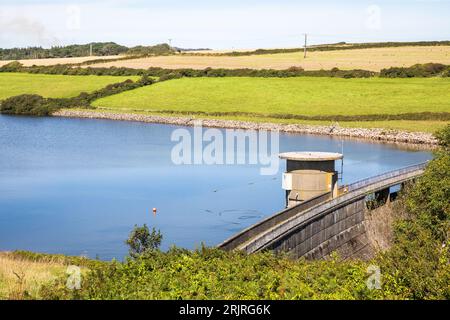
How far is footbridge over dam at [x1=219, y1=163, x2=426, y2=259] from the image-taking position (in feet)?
123

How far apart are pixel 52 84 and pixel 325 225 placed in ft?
437

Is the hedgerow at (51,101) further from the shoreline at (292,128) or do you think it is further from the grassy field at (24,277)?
the grassy field at (24,277)

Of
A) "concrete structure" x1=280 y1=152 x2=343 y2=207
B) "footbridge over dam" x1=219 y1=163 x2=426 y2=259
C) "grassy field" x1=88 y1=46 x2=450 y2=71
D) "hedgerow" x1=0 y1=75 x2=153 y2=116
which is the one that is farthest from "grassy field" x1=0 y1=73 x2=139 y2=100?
"concrete structure" x1=280 y1=152 x2=343 y2=207

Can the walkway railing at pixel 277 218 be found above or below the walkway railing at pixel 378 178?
above

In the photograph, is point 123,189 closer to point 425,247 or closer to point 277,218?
point 277,218

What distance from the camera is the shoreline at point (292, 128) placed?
10856 centimetres

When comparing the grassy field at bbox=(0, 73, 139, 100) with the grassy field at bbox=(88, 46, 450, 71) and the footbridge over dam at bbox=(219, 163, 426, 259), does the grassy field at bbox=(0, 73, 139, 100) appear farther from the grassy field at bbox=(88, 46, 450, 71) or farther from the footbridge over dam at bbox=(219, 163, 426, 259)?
the footbridge over dam at bbox=(219, 163, 426, 259)

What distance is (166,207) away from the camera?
61.3 m

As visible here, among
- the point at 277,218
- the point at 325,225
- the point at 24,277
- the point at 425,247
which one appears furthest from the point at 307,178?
the point at 24,277

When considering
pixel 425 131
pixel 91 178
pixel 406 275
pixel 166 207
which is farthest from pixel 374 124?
pixel 406 275

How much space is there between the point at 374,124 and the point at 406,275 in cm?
9816

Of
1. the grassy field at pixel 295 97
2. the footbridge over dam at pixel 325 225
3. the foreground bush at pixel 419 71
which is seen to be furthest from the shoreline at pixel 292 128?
the footbridge over dam at pixel 325 225

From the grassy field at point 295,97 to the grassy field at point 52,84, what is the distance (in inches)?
432
